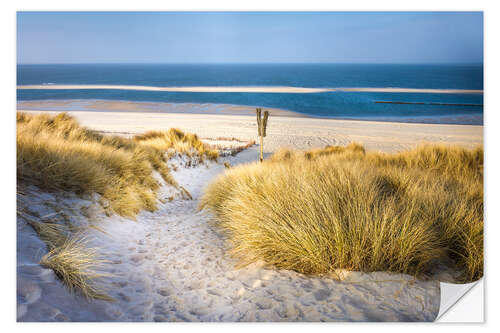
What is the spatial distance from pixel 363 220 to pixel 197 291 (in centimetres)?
127

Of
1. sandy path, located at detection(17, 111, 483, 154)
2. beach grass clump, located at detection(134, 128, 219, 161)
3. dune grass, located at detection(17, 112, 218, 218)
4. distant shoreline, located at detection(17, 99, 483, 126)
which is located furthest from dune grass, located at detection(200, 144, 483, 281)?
beach grass clump, located at detection(134, 128, 219, 161)

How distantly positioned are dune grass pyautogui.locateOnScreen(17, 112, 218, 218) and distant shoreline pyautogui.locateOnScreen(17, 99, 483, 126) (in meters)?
0.19

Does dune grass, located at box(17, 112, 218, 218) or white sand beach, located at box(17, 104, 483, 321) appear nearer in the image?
white sand beach, located at box(17, 104, 483, 321)

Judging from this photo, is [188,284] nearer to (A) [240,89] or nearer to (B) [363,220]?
(B) [363,220]

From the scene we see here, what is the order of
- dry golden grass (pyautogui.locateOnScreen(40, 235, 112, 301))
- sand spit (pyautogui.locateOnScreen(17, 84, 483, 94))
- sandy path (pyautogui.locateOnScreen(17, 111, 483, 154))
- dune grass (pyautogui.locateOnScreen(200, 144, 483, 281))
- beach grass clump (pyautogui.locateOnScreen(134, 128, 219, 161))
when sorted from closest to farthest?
dry golden grass (pyautogui.locateOnScreen(40, 235, 112, 301)), dune grass (pyautogui.locateOnScreen(200, 144, 483, 281)), sand spit (pyautogui.locateOnScreen(17, 84, 483, 94)), sandy path (pyautogui.locateOnScreen(17, 111, 483, 154)), beach grass clump (pyautogui.locateOnScreen(134, 128, 219, 161))

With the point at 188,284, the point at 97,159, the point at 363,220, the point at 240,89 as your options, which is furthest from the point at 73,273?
the point at 240,89

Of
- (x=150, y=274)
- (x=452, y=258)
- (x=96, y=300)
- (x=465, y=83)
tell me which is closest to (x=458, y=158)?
(x=465, y=83)

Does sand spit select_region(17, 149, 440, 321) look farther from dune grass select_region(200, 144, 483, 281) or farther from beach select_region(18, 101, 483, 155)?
beach select_region(18, 101, 483, 155)

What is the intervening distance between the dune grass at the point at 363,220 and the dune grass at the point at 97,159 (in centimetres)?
130

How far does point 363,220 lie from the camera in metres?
Result: 2.21

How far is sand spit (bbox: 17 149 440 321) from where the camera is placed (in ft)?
6.05

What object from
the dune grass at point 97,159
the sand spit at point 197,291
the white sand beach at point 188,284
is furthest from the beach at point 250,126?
the sand spit at point 197,291

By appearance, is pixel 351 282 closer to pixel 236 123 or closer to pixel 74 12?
pixel 74 12

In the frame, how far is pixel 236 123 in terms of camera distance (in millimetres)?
5387
